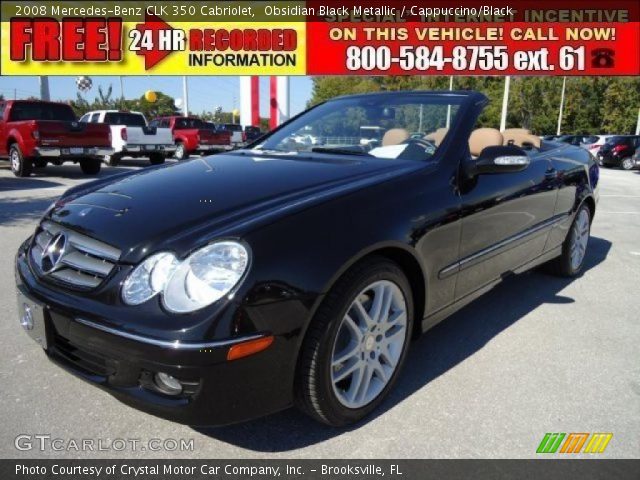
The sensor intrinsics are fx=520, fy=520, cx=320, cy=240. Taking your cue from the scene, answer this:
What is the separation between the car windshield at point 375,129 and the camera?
122 inches

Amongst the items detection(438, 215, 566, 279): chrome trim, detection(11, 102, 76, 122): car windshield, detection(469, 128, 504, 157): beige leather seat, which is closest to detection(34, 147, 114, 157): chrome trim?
detection(11, 102, 76, 122): car windshield

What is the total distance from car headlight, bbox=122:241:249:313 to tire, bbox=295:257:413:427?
0.41 meters

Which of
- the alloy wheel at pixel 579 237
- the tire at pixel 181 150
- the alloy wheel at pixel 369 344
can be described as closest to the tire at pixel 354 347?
the alloy wheel at pixel 369 344

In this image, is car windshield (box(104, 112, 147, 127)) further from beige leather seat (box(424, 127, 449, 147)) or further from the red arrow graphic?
beige leather seat (box(424, 127, 449, 147))

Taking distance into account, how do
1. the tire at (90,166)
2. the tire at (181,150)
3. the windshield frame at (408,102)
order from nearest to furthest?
the windshield frame at (408,102) < the tire at (90,166) < the tire at (181,150)

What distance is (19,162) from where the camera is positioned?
1167 centimetres

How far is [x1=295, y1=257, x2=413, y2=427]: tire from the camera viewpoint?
81.9 inches

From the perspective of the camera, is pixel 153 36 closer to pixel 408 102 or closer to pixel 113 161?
pixel 113 161

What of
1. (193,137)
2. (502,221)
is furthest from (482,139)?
(193,137)

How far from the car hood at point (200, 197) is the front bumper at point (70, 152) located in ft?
31.7

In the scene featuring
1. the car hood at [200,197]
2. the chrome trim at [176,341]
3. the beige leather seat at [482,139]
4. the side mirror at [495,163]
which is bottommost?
the chrome trim at [176,341]

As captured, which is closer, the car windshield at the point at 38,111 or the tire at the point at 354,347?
the tire at the point at 354,347

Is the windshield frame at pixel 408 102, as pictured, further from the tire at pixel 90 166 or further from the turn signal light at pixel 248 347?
the tire at pixel 90 166

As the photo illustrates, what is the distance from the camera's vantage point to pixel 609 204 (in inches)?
378
